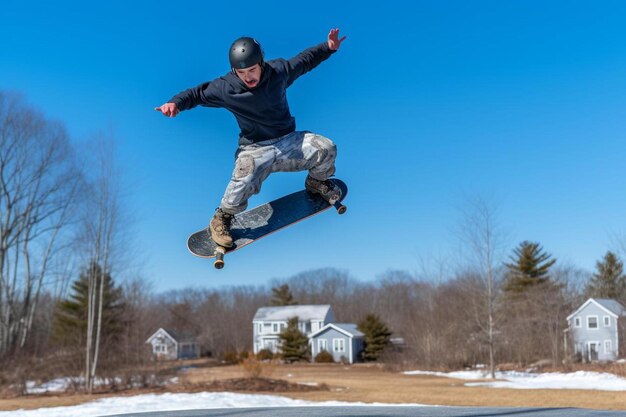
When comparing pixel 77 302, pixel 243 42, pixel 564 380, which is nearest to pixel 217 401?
pixel 243 42

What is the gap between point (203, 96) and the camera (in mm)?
5746

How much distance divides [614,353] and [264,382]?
26510 mm

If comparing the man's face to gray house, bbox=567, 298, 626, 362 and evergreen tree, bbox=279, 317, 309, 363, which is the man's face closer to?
gray house, bbox=567, 298, 626, 362

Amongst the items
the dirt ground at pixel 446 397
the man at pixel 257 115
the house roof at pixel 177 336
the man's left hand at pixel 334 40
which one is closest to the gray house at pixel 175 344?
the house roof at pixel 177 336

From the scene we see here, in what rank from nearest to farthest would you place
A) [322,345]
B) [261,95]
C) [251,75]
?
[251,75]
[261,95]
[322,345]

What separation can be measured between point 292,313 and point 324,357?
1032 centimetres

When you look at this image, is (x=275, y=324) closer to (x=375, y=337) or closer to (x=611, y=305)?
(x=375, y=337)

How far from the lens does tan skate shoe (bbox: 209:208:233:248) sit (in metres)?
6.27

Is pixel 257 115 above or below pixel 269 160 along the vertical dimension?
above

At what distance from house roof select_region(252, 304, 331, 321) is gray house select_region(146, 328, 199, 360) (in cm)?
826

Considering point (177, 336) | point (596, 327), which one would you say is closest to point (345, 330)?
point (177, 336)

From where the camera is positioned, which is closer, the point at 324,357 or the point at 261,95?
the point at 261,95

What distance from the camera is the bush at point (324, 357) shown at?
5303 cm

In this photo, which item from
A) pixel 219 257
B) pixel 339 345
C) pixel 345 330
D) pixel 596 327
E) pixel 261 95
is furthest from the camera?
pixel 339 345
